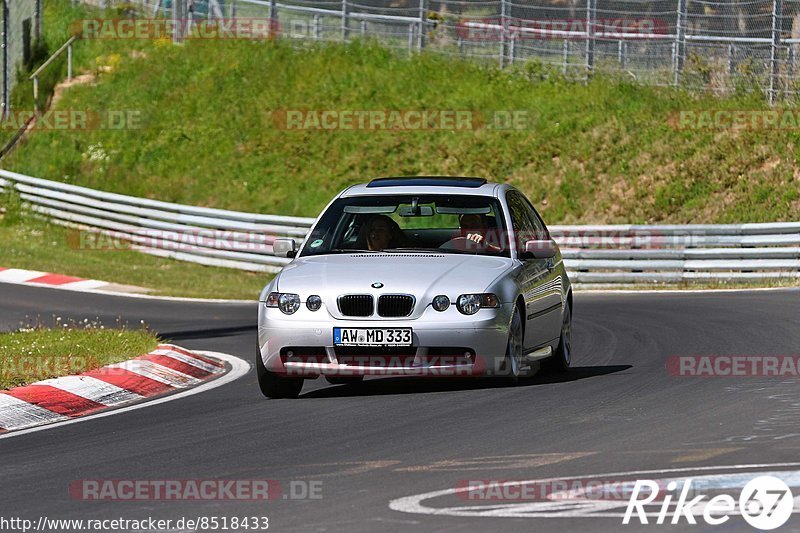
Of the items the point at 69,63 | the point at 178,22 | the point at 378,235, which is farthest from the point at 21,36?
the point at 378,235

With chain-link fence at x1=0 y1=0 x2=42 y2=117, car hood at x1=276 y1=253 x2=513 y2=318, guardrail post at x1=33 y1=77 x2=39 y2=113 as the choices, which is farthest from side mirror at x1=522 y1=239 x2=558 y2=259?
chain-link fence at x1=0 y1=0 x2=42 y2=117

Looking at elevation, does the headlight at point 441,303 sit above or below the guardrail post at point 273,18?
below

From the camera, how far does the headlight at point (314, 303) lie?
10.4m

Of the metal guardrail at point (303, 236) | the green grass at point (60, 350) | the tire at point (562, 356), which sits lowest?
the metal guardrail at point (303, 236)

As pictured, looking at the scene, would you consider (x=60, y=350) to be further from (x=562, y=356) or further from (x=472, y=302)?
(x=472, y=302)

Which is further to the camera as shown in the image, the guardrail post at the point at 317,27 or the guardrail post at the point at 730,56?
the guardrail post at the point at 317,27

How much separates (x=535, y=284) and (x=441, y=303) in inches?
56.9

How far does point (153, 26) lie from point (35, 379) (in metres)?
32.8

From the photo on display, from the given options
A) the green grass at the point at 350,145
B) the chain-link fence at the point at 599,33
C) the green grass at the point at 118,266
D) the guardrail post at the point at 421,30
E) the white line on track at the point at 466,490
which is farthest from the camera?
the guardrail post at the point at 421,30

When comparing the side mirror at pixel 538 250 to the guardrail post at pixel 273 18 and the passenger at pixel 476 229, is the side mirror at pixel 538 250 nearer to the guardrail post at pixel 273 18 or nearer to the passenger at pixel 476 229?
the passenger at pixel 476 229

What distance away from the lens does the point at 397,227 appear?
11734 millimetres

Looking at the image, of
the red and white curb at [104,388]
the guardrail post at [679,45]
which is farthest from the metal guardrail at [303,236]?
the red and white curb at [104,388]

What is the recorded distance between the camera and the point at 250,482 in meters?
7.07

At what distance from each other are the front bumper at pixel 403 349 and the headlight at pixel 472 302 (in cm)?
4
